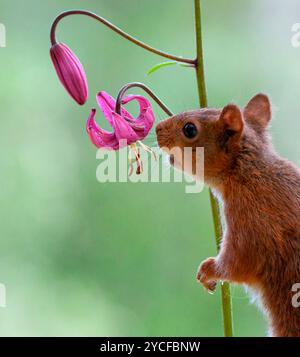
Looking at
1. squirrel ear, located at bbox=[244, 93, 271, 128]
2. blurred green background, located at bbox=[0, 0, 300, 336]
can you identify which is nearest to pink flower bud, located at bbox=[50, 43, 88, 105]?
squirrel ear, located at bbox=[244, 93, 271, 128]

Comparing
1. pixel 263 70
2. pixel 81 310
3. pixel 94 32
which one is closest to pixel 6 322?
pixel 81 310

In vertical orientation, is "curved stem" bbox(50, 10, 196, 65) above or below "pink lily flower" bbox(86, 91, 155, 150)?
above

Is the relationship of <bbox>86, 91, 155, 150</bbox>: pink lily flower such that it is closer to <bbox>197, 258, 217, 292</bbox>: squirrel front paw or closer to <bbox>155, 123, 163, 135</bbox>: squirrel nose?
<bbox>155, 123, 163, 135</bbox>: squirrel nose

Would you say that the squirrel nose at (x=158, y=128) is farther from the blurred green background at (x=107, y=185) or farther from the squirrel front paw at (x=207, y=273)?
the blurred green background at (x=107, y=185)

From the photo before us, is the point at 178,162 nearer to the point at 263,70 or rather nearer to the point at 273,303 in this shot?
the point at 273,303

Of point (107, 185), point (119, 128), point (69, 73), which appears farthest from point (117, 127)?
point (107, 185)

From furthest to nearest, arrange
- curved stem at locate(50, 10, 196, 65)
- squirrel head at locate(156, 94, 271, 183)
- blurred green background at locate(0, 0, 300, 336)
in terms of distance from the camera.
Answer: blurred green background at locate(0, 0, 300, 336)
squirrel head at locate(156, 94, 271, 183)
curved stem at locate(50, 10, 196, 65)

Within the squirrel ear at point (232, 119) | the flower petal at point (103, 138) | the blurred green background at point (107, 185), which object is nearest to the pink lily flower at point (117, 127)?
the flower petal at point (103, 138)
